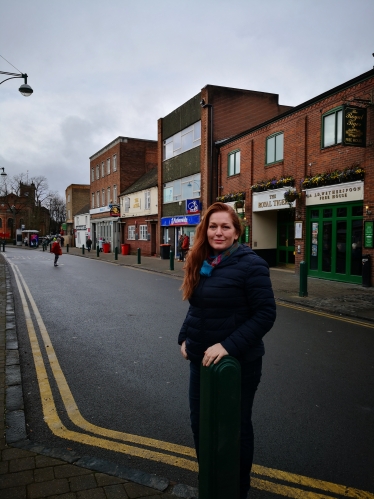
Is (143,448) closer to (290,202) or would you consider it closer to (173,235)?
(290,202)

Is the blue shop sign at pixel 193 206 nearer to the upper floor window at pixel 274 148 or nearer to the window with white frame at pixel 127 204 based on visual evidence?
the upper floor window at pixel 274 148

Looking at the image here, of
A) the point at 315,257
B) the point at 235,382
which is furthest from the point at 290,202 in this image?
the point at 235,382

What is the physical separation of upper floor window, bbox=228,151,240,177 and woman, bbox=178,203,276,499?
19.5 meters

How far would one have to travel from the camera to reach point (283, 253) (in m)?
20.5

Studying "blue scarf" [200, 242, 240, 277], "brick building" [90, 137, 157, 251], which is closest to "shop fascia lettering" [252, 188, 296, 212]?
"blue scarf" [200, 242, 240, 277]

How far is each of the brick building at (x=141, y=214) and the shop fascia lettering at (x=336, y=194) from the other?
1776 centimetres

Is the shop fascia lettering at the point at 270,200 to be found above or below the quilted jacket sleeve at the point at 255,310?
above

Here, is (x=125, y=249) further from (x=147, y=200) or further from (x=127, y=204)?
(x=127, y=204)

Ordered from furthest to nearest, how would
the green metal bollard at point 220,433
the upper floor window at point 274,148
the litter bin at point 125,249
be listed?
1. the litter bin at point 125,249
2. the upper floor window at point 274,148
3. the green metal bollard at point 220,433

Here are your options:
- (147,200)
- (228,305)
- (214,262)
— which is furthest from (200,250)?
(147,200)

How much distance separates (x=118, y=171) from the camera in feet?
134

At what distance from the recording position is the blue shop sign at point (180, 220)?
25.4 metres

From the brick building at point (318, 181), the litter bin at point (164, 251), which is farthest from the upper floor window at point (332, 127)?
the litter bin at point (164, 251)

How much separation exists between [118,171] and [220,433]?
40349 millimetres
